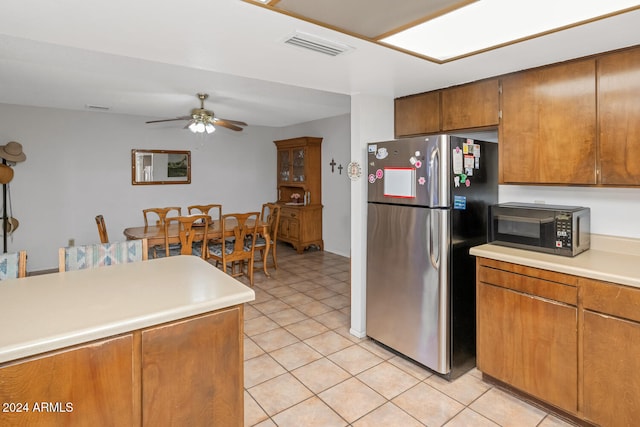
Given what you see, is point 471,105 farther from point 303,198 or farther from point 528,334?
point 303,198

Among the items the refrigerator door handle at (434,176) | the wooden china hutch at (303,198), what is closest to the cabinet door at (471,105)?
the refrigerator door handle at (434,176)

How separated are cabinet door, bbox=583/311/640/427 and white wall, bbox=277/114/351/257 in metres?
4.12

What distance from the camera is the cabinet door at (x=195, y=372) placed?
133 cm

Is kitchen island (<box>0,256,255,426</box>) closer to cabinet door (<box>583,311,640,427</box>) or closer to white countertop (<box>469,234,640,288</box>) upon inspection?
white countertop (<box>469,234,640,288</box>)

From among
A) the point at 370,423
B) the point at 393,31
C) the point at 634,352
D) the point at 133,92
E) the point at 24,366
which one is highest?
the point at 133,92

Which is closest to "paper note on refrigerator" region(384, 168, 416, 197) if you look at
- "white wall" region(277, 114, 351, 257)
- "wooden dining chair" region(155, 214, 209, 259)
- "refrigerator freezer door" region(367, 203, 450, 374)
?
"refrigerator freezer door" region(367, 203, 450, 374)

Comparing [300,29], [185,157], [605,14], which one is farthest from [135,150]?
[605,14]

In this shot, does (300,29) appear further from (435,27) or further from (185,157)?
(185,157)

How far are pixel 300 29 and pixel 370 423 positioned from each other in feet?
6.98

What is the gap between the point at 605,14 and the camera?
160cm

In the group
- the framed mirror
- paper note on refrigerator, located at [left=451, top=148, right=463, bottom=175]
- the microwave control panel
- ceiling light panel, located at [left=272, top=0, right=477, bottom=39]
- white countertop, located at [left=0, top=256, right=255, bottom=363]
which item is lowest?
white countertop, located at [left=0, top=256, right=255, bottom=363]

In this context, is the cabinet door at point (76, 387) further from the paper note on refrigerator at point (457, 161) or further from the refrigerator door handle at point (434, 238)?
the paper note on refrigerator at point (457, 161)

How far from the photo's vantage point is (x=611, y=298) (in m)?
1.81

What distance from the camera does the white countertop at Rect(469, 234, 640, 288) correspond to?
5.98ft
